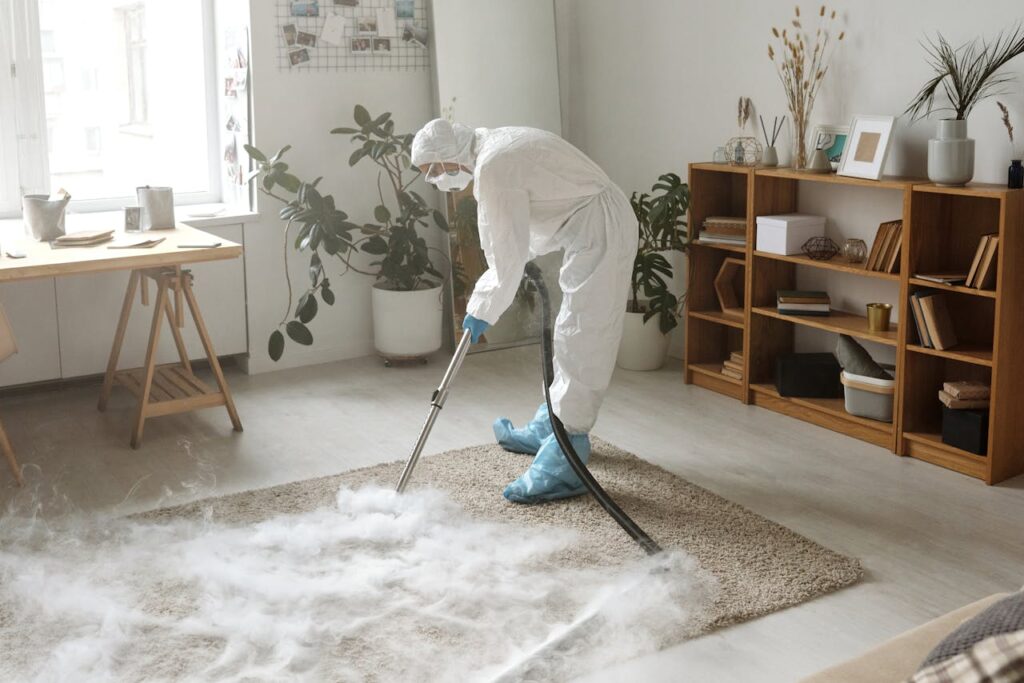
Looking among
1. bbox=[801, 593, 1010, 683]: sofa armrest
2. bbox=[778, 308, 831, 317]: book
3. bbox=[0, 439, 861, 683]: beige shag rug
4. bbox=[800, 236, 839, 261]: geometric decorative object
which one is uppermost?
bbox=[800, 236, 839, 261]: geometric decorative object

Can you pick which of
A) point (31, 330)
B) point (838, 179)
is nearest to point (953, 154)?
point (838, 179)

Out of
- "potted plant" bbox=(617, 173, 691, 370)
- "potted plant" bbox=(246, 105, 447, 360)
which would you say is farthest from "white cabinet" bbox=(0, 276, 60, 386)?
"potted plant" bbox=(617, 173, 691, 370)

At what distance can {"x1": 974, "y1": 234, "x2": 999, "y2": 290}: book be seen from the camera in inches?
143

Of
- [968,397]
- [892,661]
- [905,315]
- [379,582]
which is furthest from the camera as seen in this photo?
[905,315]

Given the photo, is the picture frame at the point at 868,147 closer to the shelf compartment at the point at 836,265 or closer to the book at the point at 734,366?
the shelf compartment at the point at 836,265

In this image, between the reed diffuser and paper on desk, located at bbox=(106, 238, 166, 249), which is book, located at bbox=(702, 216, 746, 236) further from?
paper on desk, located at bbox=(106, 238, 166, 249)

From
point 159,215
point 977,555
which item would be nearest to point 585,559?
point 977,555

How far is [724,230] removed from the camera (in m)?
4.66

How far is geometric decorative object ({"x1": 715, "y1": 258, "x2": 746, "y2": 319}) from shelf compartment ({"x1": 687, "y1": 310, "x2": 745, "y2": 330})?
2 cm

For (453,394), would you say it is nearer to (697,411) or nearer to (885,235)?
(697,411)

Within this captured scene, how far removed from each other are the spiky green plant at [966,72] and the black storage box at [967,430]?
0.99m

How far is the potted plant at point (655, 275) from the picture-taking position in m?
4.80

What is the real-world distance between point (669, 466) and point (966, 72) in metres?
1.67

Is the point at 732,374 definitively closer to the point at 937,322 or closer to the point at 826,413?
the point at 826,413
